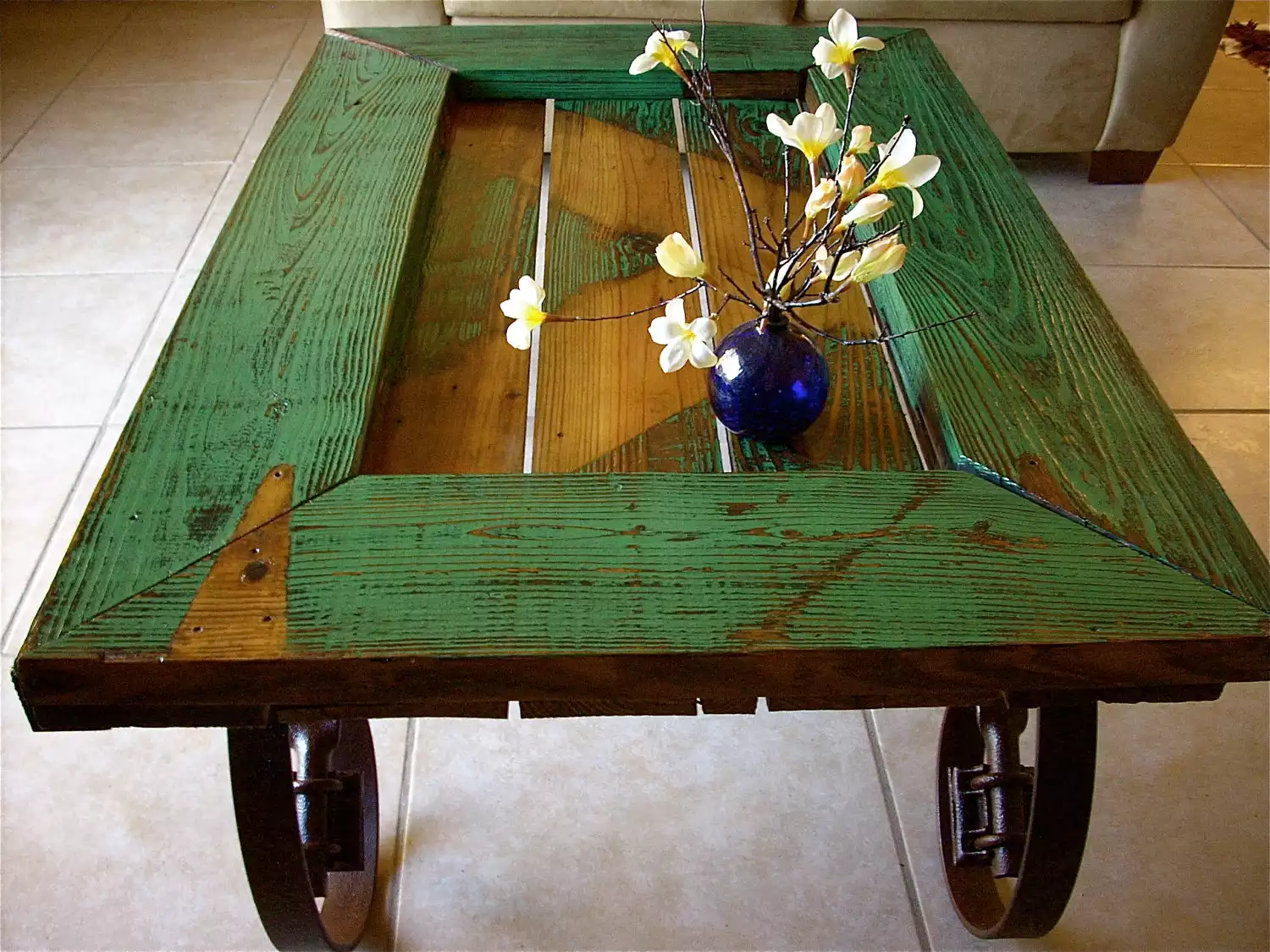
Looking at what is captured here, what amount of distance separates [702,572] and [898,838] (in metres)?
0.55

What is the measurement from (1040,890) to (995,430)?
1.24 feet

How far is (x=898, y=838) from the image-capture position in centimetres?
107

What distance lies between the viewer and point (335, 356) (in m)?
0.83

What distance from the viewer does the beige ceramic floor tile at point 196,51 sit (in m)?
2.53

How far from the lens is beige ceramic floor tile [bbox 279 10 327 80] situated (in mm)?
2551

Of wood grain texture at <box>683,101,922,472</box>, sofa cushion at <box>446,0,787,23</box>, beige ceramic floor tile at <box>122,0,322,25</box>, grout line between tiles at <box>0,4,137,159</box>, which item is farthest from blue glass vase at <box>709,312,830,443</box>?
beige ceramic floor tile at <box>122,0,322,25</box>

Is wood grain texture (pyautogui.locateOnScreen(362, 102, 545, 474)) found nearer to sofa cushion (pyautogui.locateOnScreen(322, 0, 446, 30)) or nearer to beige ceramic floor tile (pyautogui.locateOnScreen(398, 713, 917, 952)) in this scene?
beige ceramic floor tile (pyautogui.locateOnScreen(398, 713, 917, 952))

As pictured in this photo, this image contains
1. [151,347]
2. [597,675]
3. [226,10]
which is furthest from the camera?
[226,10]

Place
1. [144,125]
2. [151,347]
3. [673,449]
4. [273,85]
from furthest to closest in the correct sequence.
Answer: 1. [273,85]
2. [144,125]
3. [151,347]
4. [673,449]

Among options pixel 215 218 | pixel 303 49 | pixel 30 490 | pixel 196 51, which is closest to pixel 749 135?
pixel 30 490

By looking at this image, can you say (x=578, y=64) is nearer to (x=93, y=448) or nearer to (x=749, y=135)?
(x=749, y=135)

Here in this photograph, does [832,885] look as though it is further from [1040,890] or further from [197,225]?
[197,225]

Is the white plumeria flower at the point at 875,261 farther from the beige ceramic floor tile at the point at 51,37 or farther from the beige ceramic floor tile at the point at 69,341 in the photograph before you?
the beige ceramic floor tile at the point at 51,37

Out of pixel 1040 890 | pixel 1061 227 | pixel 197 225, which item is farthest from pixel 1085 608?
pixel 197 225
